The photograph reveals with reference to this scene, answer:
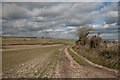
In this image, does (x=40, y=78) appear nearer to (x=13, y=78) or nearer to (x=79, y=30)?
(x=13, y=78)

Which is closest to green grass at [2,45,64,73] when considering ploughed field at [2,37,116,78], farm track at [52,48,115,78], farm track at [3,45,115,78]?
ploughed field at [2,37,116,78]

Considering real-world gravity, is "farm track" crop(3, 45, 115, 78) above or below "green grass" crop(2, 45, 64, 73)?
above

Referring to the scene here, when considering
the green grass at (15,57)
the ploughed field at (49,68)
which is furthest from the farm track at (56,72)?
the green grass at (15,57)

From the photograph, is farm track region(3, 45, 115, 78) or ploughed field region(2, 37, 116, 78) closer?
farm track region(3, 45, 115, 78)

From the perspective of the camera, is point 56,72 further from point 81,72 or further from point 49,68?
point 49,68

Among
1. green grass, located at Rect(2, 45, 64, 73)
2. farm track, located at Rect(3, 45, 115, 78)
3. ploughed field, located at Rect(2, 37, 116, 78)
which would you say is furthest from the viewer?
green grass, located at Rect(2, 45, 64, 73)

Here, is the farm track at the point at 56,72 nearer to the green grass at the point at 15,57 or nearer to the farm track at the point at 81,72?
the farm track at the point at 81,72

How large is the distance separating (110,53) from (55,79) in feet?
46.0

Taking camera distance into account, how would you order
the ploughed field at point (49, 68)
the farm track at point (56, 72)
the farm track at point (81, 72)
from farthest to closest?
the ploughed field at point (49, 68) < the farm track at point (56, 72) < the farm track at point (81, 72)

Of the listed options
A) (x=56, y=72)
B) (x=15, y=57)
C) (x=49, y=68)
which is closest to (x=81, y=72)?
(x=56, y=72)

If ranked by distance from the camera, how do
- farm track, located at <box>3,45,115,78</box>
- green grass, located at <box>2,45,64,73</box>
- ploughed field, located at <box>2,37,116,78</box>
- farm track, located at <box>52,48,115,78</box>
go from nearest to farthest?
farm track, located at <box>52,48,115,78</box> → farm track, located at <box>3,45,115,78</box> → ploughed field, located at <box>2,37,116,78</box> → green grass, located at <box>2,45,64,73</box>

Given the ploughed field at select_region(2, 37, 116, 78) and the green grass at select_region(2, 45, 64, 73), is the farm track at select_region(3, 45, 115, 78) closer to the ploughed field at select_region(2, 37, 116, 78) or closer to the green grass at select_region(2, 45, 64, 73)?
the ploughed field at select_region(2, 37, 116, 78)

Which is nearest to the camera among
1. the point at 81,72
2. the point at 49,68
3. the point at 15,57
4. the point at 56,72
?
the point at 56,72

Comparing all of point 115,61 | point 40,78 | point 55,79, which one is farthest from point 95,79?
point 115,61
